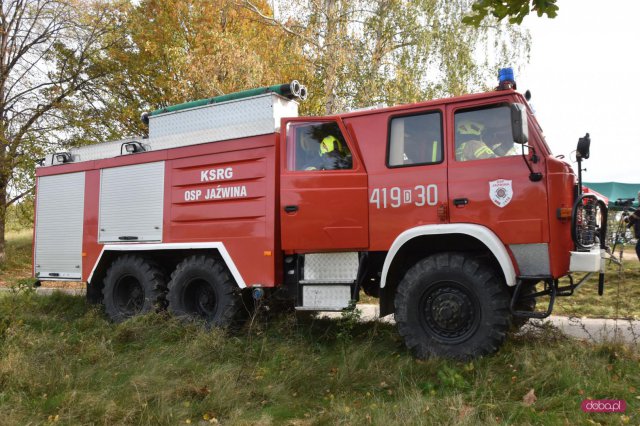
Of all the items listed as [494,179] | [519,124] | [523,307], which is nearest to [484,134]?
[494,179]

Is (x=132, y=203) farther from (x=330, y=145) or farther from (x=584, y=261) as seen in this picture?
(x=584, y=261)

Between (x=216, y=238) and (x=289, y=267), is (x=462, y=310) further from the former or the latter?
(x=216, y=238)

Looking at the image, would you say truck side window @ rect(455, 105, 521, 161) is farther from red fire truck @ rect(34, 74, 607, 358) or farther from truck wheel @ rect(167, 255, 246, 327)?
truck wheel @ rect(167, 255, 246, 327)

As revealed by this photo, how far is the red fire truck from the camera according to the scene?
15.6ft

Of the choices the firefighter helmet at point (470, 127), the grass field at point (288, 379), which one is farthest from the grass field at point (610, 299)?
the firefighter helmet at point (470, 127)

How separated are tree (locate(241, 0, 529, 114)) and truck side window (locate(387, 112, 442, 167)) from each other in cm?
807

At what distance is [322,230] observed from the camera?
18.3 feet

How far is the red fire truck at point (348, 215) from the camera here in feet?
15.6

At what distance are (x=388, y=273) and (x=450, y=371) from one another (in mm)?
1409

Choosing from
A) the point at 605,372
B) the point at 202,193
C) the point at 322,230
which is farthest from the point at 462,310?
the point at 202,193

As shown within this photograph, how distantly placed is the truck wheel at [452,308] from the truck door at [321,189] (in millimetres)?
764

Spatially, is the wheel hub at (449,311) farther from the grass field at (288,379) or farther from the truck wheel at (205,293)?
the truck wheel at (205,293)

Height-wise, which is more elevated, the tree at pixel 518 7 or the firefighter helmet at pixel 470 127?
the tree at pixel 518 7

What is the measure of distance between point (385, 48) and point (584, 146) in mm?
10862
